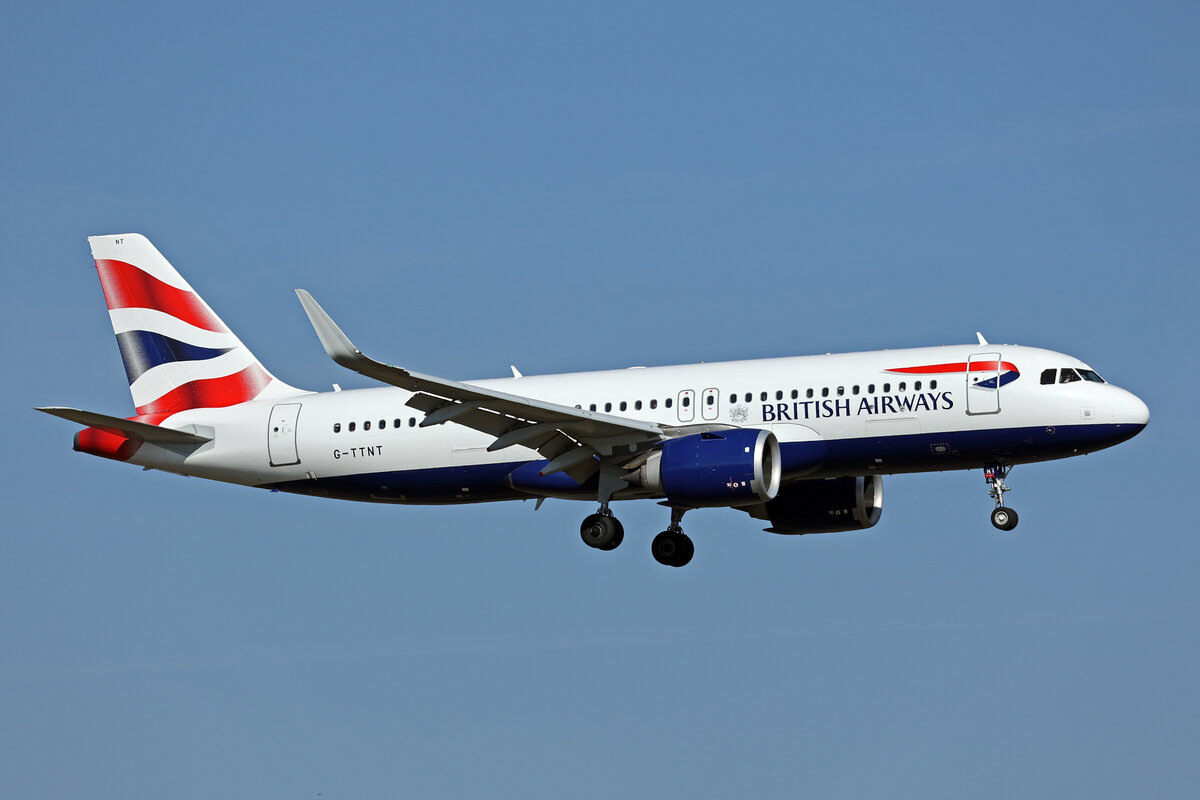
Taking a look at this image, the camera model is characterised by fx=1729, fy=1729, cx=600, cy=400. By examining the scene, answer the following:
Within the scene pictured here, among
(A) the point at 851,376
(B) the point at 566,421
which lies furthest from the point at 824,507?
(B) the point at 566,421

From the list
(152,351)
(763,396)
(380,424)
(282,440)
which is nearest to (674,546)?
(763,396)

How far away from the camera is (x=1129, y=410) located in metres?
40.2

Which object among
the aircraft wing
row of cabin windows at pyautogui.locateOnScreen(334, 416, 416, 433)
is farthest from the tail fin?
the aircraft wing

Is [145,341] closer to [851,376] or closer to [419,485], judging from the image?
[419,485]

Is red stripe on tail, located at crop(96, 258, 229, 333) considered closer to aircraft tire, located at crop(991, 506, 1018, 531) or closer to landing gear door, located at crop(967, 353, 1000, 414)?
landing gear door, located at crop(967, 353, 1000, 414)

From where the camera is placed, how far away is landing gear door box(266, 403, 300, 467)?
46.0 metres

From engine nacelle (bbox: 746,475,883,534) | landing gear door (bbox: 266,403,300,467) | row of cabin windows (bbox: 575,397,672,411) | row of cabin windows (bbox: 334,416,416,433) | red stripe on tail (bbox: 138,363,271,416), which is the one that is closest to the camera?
row of cabin windows (bbox: 575,397,672,411)

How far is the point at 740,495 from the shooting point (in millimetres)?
39844

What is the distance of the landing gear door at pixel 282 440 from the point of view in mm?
46000

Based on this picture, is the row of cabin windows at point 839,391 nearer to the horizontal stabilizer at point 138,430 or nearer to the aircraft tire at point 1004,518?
the aircraft tire at point 1004,518

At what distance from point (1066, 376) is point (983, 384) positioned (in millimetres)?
1982

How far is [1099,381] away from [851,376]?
19.0 feet

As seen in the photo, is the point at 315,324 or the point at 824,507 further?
the point at 824,507

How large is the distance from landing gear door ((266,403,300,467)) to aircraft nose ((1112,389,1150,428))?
822 inches
